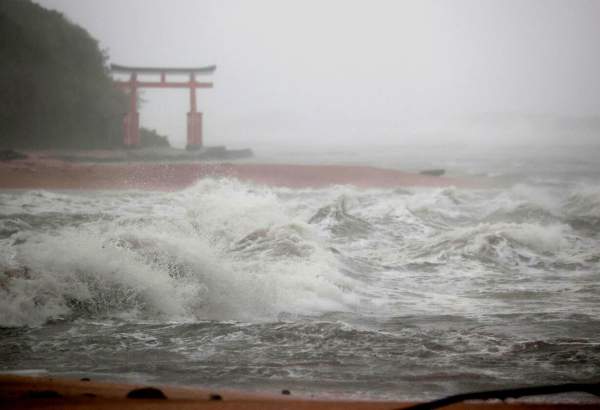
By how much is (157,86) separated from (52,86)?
6.09 feet

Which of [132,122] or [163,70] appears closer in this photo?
[132,122]

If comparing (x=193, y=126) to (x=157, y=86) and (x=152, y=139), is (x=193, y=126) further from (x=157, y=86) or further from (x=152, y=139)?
(x=152, y=139)

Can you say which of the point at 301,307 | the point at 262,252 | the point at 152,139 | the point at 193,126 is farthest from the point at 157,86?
the point at 301,307

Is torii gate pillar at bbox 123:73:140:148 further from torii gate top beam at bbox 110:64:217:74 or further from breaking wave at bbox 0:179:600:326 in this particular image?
breaking wave at bbox 0:179:600:326

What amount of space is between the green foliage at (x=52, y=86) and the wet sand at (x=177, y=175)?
1346 millimetres

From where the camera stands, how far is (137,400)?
1091mm

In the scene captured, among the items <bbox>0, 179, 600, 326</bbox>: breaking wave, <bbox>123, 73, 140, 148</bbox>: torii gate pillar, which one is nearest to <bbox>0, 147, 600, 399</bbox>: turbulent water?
<bbox>0, 179, 600, 326</bbox>: breaking wave

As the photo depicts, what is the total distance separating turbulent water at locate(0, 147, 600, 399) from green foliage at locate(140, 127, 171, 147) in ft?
23.3

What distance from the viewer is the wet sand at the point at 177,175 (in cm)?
678

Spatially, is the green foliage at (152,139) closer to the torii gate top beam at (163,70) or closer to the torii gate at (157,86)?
the torii gate at (157,86)


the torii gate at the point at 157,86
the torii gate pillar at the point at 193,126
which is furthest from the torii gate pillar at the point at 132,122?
the torii gate pillar at the point at 193,126

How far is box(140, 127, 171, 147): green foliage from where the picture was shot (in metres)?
11.5

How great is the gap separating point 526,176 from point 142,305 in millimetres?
6924

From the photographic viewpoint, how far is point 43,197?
18.9 ft
